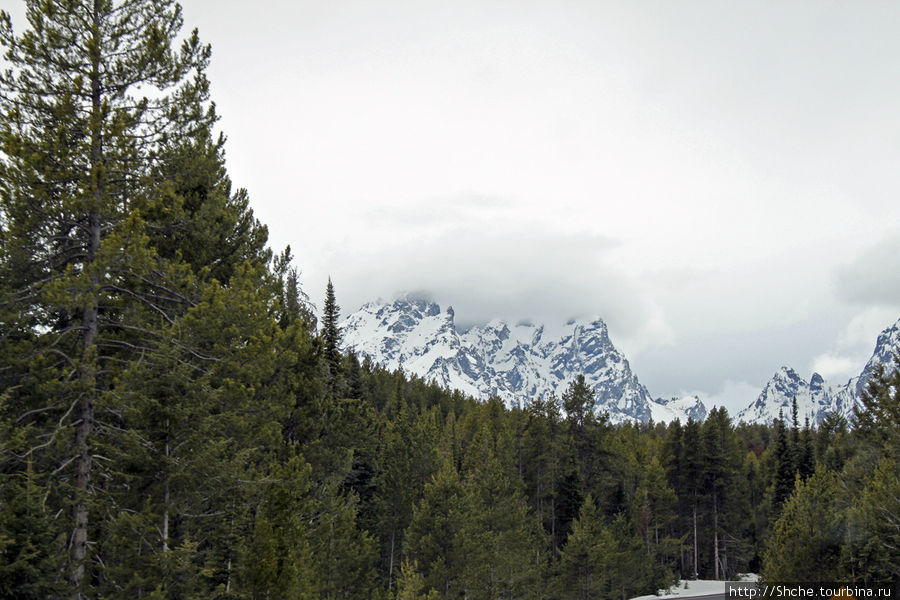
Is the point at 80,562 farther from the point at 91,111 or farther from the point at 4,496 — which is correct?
the point at 91,111

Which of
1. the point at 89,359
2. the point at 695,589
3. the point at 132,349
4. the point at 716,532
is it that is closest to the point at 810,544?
the point at 132,349

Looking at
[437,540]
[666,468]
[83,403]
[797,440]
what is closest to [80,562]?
[83,403]

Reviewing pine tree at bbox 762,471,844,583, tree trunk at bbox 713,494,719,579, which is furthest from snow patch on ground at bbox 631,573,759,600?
pine tree at bbox 762,471,844,583

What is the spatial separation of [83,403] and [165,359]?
68.6 inches

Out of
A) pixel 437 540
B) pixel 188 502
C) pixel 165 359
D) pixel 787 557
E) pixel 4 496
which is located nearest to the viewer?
pixel 4 496

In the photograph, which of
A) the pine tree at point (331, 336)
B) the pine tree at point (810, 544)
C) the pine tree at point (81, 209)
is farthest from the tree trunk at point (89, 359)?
the pine tree at point (810, 544)

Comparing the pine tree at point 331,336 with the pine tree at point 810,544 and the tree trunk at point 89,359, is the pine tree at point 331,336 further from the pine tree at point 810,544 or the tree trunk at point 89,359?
the pine tree at point 810,544

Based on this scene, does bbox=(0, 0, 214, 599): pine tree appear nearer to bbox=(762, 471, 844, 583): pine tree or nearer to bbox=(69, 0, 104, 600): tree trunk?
bbox=(69, 0, 104, 600): tree trunk

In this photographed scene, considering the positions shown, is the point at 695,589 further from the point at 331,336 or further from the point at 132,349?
the point at 132,349

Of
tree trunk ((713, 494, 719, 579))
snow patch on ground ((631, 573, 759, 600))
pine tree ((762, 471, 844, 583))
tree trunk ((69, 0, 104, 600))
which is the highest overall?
tree trunk ((69, 0, 104, 600))

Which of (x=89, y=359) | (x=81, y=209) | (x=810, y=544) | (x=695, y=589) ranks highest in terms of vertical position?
(x=81, y=209)

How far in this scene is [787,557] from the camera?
23406mm

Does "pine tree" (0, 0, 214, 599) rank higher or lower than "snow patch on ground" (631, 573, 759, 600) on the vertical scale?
higher

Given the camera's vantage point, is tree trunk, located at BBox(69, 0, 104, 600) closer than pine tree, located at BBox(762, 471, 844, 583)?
Yes
